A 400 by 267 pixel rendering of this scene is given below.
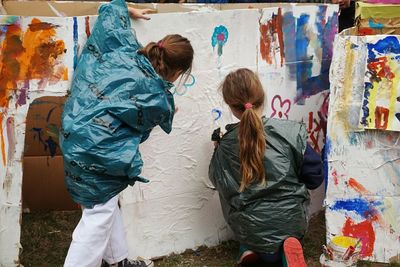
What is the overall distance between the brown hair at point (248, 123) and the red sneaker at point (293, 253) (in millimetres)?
353

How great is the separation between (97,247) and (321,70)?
6.51ft

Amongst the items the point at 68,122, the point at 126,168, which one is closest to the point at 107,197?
the point at 126,168

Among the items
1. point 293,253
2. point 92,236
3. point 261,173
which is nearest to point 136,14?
point 261,173

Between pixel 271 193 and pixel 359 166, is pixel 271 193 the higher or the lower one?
the lower one

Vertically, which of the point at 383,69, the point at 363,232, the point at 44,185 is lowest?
the point at 363,232

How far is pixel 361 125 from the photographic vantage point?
3521mm

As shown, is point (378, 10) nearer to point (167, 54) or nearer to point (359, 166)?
point (359, 166)

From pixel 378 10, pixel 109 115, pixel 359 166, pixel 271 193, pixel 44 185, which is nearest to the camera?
pixel 109 115

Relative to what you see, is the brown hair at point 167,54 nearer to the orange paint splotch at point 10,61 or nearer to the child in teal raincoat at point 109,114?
the child in teal raincoat at point 109,114

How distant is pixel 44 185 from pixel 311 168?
6.04 ft

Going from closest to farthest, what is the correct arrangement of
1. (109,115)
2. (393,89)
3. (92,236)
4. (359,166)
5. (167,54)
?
(109,115) → (92,236) → (167,54) → (393,89) → (359,166)

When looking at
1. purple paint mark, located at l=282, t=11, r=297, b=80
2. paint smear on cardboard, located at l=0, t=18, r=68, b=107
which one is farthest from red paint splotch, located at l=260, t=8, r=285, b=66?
paint smear on cardboard, located at l=0, t=18, r=68, b=107

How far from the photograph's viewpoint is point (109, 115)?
2.87 meters

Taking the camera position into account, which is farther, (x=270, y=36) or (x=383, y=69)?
(x=270, y=36)
